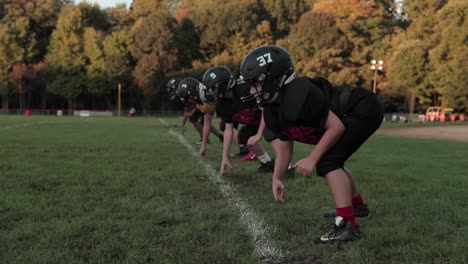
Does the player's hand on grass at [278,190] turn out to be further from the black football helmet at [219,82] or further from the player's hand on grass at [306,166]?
the black football helmet at [219,82]

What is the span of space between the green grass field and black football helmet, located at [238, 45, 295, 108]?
1210 mm

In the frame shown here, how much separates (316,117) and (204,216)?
1614 mm

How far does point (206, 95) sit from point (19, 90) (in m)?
56.4

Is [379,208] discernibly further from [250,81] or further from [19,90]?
[19,90]

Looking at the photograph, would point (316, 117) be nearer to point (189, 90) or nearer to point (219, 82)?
point (219, 82)

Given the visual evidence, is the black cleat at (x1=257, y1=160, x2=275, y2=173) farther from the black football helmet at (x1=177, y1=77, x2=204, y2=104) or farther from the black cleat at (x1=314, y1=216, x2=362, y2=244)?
the black cleat at (x1=314, y1=216, x2=362, y2=244)

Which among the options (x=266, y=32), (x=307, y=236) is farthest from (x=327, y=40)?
(x=307, y=236)

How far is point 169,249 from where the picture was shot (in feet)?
11.5

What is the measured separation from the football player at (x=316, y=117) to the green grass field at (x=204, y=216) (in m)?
0.37

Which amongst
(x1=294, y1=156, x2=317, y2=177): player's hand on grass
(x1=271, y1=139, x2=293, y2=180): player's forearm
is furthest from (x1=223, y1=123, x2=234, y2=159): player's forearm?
(x1=294, y1=156, x2=317, y2=177): player's hand on grass

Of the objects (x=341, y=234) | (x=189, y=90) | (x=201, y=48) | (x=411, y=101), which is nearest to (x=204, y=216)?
(x=341, y=234)

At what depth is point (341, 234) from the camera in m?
3.73

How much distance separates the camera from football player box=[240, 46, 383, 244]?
3.54 metres

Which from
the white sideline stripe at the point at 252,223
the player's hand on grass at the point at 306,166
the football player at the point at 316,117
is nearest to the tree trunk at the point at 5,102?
the white sideline stripe at the point at 252,223
